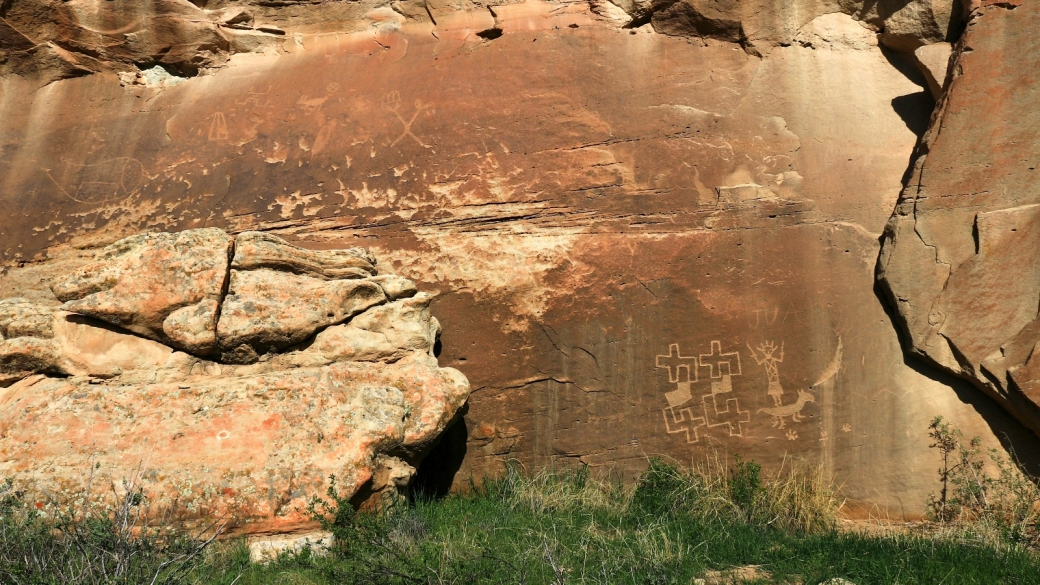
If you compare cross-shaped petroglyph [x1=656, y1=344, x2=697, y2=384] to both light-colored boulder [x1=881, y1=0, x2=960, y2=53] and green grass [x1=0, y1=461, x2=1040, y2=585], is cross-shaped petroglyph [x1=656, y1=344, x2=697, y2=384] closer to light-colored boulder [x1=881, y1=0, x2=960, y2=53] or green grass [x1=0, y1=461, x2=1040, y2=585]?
green grass [x1=0, y1=461, x2=1040, y2=585]

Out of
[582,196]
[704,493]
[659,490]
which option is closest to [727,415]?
[704,493]

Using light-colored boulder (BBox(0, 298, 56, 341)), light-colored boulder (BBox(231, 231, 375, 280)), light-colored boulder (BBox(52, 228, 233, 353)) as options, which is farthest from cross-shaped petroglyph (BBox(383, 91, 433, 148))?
light-colored boulder (BBox(0, 298, 56, 341))

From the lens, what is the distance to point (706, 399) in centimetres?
568

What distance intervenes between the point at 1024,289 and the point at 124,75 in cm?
682

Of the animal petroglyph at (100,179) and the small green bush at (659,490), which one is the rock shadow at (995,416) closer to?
the small green bush at (659,490)

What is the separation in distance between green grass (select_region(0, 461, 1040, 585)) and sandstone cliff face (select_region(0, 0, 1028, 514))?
0.27 metres

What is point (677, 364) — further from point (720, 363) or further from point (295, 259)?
point (295, 259)

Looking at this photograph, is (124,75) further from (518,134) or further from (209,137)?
(518,134)

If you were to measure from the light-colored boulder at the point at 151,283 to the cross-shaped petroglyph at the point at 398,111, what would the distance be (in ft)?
5.43

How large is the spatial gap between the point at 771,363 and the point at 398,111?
10.5ft

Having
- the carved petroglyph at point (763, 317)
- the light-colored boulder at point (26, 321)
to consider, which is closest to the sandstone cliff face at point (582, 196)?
the carved petroglyph at point (763, 317)

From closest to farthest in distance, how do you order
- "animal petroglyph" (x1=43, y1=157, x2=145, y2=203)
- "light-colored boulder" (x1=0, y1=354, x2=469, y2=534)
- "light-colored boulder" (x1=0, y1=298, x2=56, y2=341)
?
1. "light-colored boulder" (x1=0, y1=354, x2=469, y2=534)
2. "light-colored boulder" (x1=0, y1=298, x2=56, y2=341)
3. "animal petroglyph" (x1=43, y1=157, x2=145, y2=203)

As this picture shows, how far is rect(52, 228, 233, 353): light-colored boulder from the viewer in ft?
17.3

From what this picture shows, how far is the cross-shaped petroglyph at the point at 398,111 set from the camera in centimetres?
650
